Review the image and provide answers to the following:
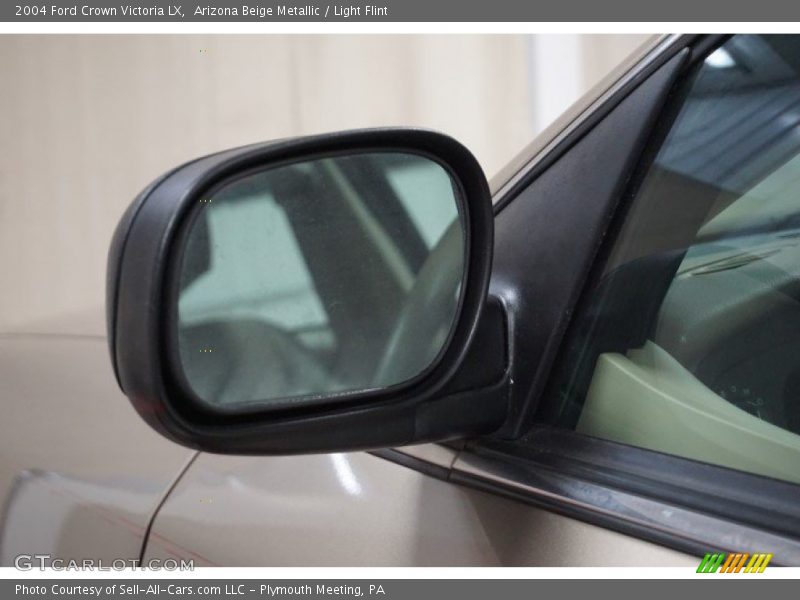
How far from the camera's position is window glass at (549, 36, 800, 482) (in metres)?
0.72

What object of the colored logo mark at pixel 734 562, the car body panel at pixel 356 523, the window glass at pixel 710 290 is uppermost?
the window glass at pixel 710 290

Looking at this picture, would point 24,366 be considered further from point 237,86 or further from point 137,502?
point 237,86

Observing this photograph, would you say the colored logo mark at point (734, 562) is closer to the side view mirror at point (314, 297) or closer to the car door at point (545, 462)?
the car door at point (545, 462)

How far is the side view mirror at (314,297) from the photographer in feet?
2.10

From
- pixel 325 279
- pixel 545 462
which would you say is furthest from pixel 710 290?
pixel 325 279

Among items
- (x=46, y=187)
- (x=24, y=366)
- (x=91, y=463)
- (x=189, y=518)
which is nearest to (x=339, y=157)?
(x=189, y=518)

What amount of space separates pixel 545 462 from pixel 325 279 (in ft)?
0.78

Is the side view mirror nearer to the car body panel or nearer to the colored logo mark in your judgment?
the car body panel

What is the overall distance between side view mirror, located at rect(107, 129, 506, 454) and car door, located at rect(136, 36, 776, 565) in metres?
0.05

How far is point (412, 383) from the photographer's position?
747 mm

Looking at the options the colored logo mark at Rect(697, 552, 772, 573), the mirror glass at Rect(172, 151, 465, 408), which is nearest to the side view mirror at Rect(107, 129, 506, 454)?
the mirror glass at Rect(172, 151, 465, 408)

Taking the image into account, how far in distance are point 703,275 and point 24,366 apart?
37.1 inches

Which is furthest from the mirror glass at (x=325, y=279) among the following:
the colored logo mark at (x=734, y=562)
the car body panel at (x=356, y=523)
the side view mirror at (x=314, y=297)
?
the colored logo mark at (x=734, y=562)

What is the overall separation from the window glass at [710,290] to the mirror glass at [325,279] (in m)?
0.14
